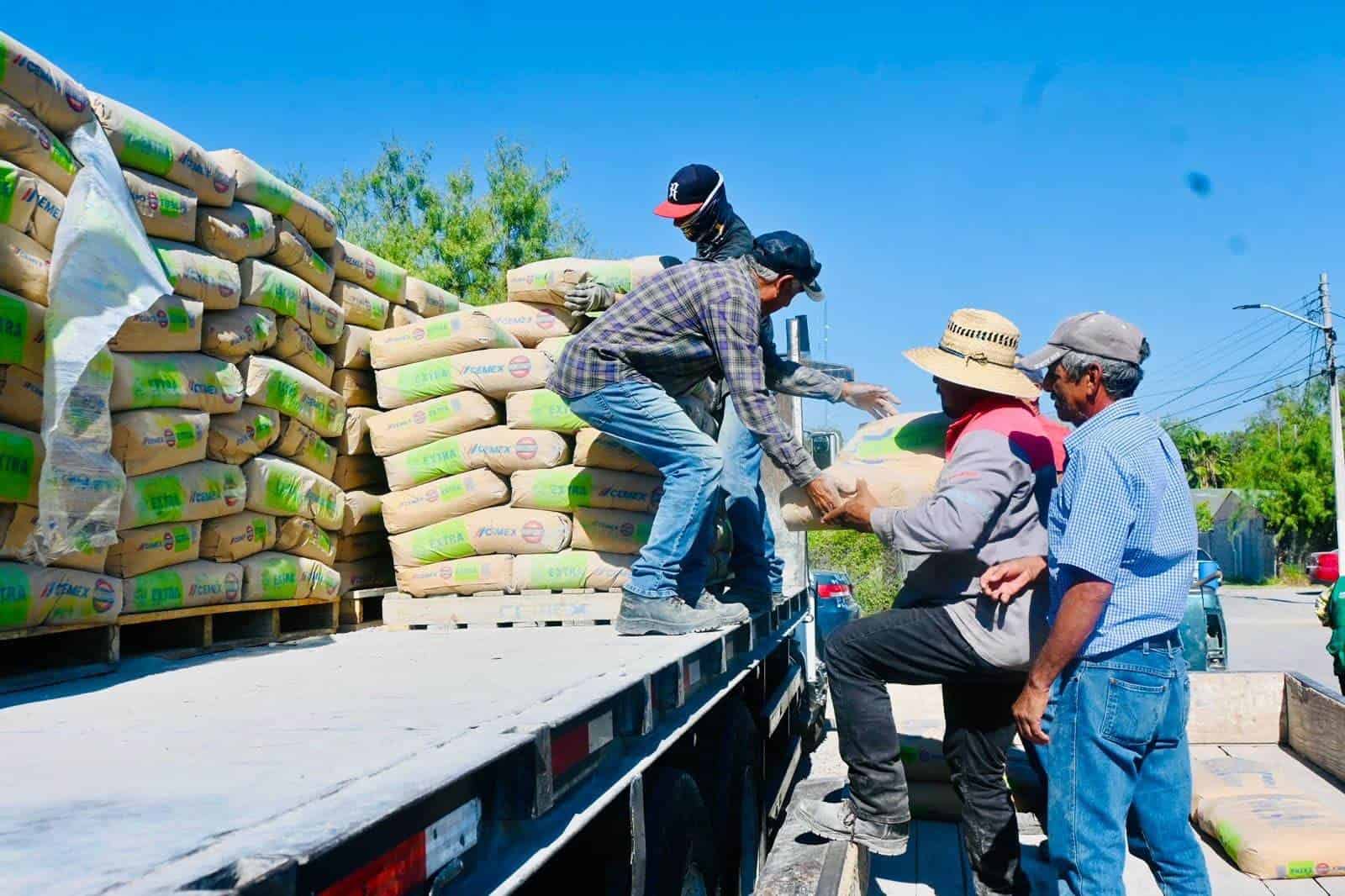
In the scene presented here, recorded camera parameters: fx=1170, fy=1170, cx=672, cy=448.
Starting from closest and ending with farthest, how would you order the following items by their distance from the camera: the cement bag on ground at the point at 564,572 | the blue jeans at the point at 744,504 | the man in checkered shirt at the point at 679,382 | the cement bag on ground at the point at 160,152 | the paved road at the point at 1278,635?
the cement bag on ground at the point at 160,152 < the man in checkered shirt at the point at 679,382 < the cement bag on ground at the point at 564,572 < the blue jeans at the point at 744,504 < the paved road at the point at 1278,635

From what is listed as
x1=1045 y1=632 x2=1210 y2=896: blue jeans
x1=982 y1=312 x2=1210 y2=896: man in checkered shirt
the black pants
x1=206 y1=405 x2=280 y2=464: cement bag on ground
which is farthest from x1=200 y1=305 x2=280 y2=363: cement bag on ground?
x1=1045 y1=632 x2=1210 y2=896: blue jeans

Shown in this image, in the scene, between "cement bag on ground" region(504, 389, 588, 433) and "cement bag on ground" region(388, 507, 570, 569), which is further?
"cement bag on ground" region(504, 389, 588, 433)

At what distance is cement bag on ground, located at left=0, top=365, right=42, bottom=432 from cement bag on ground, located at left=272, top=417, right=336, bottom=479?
133cm

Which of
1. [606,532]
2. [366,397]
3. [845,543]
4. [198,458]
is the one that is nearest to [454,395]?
[366,397]

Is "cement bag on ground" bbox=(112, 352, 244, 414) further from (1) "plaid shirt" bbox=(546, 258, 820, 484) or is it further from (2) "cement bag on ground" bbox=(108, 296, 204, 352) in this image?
(1) "plaid shirt" bbox=(546, 258, 820, 484)

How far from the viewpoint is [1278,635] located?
21578 millimetres

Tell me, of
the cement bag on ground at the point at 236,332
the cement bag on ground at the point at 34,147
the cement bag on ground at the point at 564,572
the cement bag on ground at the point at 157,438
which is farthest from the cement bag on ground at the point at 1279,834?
the cement bag on ground at the point at 34,147

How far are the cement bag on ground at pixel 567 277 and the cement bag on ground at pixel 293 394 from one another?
0.95 meters

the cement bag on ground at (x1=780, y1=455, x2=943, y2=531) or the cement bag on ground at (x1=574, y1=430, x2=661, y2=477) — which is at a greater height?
the cement bag on ground at (x1=574, y1=430, x2=661, y2=477)

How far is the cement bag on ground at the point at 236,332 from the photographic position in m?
3.97

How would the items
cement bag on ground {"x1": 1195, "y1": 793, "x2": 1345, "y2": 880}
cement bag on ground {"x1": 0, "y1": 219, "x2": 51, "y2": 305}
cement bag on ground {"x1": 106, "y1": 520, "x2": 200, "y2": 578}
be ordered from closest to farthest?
cement bag on ground {"x1": 0, "y1": 219, "x2": 51, "y2": 305} → cement bag on ground {"x1": 106, "y1": 520, "x2": 200, "y2": 578} → cement bag on ground {"x1": 1195, "y1": 793, "x2": 1345, "y2": 880}

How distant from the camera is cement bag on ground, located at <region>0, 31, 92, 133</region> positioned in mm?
2984

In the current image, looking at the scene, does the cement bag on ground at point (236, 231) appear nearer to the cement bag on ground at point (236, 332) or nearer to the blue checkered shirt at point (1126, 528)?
the cement bag on ground at point (236, 332)

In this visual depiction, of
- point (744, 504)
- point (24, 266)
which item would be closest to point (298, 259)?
point (24, 266)
